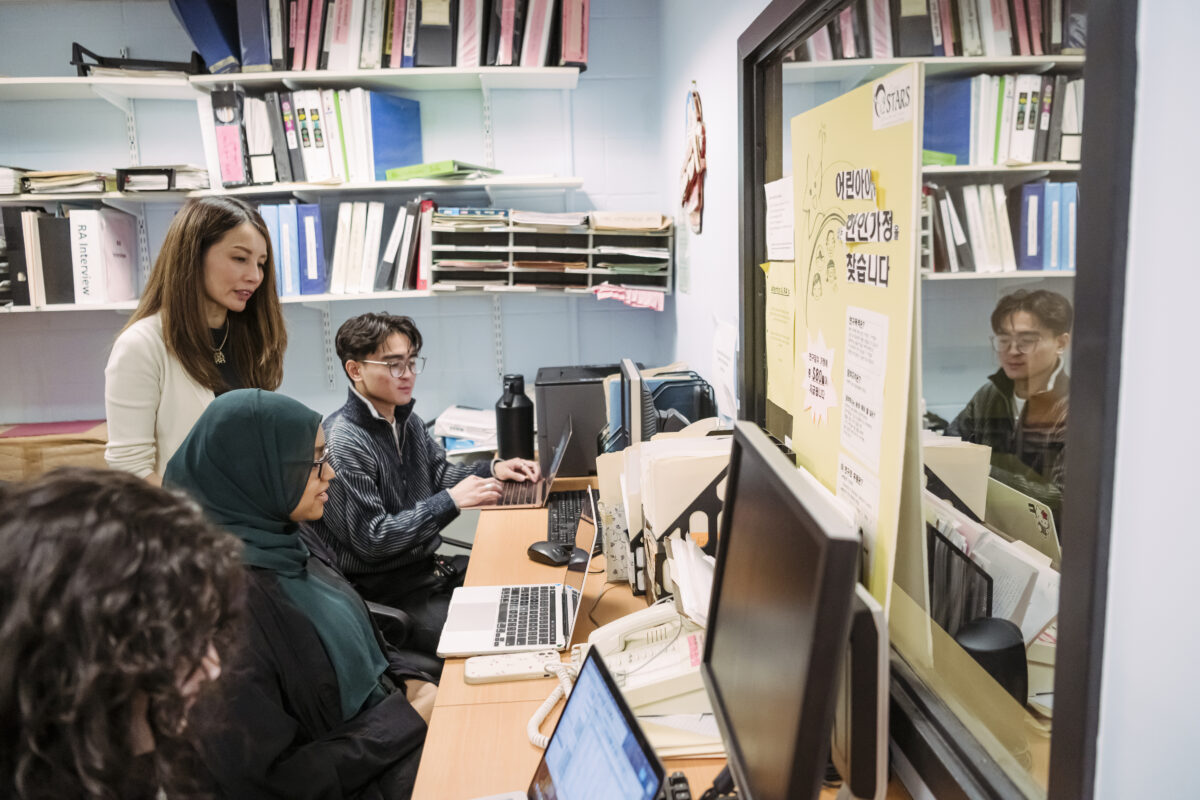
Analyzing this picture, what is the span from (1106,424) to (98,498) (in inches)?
32.8

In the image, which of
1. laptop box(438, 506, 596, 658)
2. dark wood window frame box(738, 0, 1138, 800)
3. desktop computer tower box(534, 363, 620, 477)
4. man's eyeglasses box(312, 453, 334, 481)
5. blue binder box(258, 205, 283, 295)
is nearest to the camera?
dark wood window frame box(738, 0, 1138, 800)

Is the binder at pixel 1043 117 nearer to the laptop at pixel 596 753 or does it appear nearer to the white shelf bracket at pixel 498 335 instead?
the laptop at pixel 596 753

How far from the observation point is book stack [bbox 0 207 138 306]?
8.71 feet

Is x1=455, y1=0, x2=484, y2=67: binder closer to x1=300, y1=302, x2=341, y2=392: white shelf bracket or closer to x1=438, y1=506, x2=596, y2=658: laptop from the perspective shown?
x1=300, y1=302, x2=341, y2=392: white shelf bracket

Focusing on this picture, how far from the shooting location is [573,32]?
2.69m

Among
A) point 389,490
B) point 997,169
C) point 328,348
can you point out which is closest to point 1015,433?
point 997,169

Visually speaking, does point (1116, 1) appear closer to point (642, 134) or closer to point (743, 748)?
point (743, 748)

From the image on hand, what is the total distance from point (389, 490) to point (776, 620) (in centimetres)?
175

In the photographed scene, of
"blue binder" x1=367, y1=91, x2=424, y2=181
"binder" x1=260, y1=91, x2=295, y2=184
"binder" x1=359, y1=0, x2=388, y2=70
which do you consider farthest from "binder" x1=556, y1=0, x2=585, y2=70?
"binder" x1=260, y1=91, x2=295, y2=184

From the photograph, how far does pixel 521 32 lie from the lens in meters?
2.69

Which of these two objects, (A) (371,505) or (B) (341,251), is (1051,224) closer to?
(A) (371,505)

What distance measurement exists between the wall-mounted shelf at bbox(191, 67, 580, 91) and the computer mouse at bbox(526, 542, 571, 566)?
5.64 feet

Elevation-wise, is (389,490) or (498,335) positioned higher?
(498,335)

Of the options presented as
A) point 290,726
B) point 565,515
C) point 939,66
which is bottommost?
point 290,726
